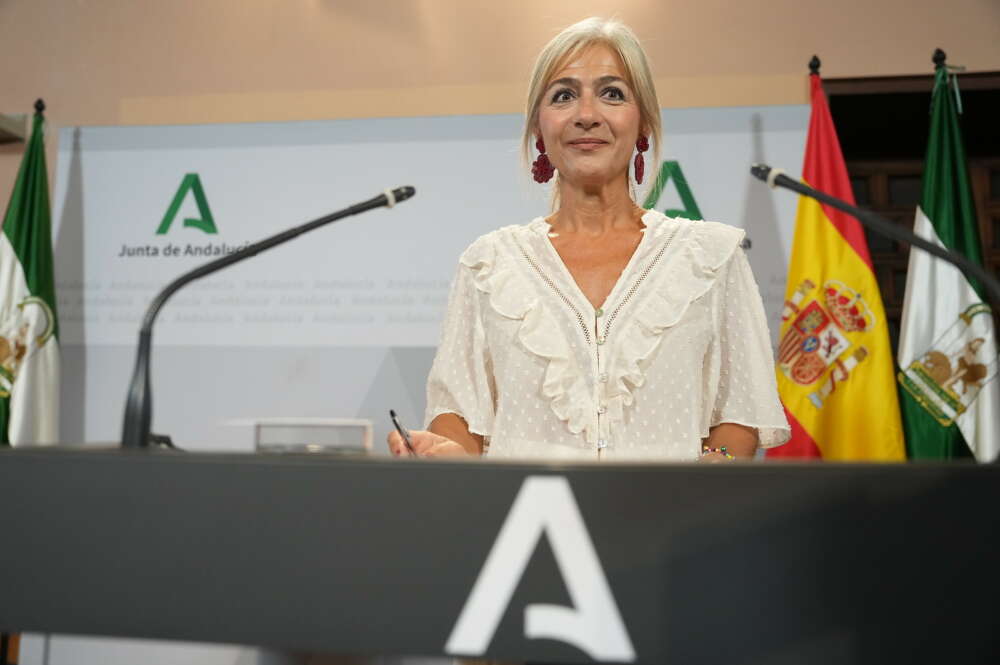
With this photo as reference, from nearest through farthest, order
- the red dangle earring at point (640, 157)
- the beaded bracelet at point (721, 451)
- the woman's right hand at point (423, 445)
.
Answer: the woman's right hand at point (423, 445)
the beaded bracelet at point (721, 451)
the red dangle earring at point (640, 157)

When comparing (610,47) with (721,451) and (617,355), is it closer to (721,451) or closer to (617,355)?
(617,355)

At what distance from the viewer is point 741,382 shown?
1613 mm

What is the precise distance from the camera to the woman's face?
1675mm

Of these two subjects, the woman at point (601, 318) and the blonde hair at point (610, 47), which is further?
the blonde hair at point (610, 47)

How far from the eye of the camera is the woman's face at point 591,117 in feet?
5.49

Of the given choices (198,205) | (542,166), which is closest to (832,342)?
(542,166)

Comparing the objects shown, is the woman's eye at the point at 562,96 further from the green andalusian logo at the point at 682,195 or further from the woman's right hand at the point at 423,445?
the green andalusian logo at the point at 682,195

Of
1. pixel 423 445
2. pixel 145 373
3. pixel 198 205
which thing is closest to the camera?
pixel 145 373

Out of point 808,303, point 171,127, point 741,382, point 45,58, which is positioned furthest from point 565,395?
point 45,58

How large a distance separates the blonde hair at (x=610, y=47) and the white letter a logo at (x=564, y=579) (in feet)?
3.76

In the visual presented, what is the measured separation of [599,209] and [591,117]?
0.63 feet

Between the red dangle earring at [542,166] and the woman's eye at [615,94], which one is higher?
the woman's eye at [615,94]

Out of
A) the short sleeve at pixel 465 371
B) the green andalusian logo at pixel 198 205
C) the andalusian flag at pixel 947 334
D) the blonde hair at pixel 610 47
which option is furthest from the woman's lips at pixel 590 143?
the green andalusian logo at pixel 198 205

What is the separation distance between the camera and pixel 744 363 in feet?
5.29
